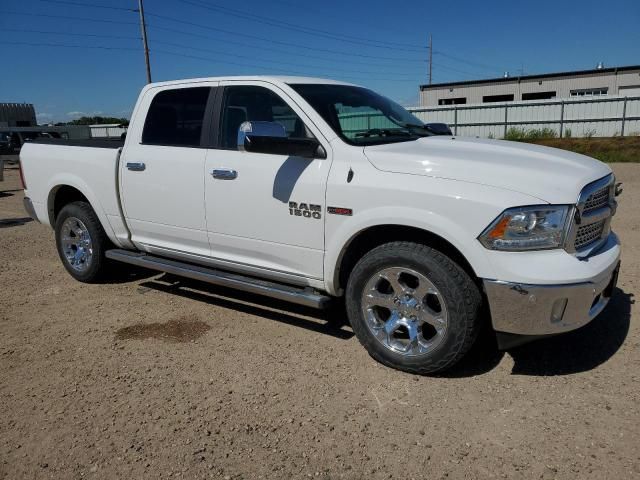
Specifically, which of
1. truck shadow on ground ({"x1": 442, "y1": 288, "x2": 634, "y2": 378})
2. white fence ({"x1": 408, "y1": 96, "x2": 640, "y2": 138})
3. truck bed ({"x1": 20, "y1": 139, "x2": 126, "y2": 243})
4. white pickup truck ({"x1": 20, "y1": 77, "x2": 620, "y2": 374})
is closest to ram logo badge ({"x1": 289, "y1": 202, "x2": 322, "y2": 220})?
white pickup truck ({"x1": 20, "y1": 77, "x2": 620, "y2": 374})

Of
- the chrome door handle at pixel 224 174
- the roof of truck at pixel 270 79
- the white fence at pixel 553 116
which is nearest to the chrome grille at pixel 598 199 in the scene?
the roof of truck at pixel 270 79

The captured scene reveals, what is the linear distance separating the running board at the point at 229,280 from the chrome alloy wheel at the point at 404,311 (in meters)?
0.37

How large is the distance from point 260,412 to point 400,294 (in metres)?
1.17

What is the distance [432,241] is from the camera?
3553mm

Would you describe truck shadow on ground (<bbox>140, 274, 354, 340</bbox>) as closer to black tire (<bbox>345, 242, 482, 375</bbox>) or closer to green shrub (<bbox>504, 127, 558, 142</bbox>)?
black tire (<bbox>345, 242, 482, 375</bbox>)

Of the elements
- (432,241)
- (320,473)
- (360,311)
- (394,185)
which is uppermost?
(394,185)

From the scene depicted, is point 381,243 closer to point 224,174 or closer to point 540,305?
point 540,305

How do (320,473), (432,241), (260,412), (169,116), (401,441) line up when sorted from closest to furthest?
(320,473)
(401,441)
(260,412)
(432,241)
(169,116)

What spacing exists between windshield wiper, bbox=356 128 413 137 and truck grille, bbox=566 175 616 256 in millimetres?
1496

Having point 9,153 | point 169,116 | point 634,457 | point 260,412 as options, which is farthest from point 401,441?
point 9,153

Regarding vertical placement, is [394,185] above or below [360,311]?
above

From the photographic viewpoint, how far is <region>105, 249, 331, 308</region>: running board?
390 centimetres

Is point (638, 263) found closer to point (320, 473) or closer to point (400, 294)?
point (400, 294)

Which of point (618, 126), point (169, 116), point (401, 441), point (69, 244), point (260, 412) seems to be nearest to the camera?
point (401, 441)
